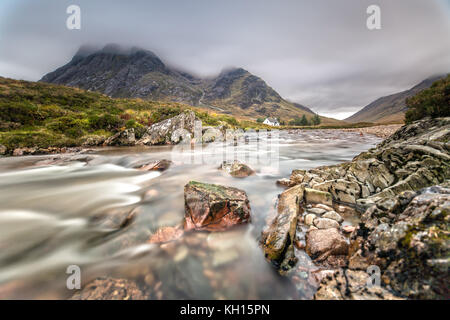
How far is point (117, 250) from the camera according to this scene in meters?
3.92

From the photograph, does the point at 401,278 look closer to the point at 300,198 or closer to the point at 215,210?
the point at 300,198

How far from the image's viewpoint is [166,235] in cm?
436

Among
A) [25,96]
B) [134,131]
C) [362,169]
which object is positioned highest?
[25,96]

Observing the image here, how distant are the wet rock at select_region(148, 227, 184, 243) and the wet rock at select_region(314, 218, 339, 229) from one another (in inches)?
136

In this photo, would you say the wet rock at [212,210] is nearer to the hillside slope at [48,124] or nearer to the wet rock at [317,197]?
the wet rock at [317,197]

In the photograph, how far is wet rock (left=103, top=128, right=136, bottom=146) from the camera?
22.6m

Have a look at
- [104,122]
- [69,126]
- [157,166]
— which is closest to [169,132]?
[104,122]

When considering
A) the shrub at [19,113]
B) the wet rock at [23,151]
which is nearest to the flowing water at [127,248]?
the wet rock at [23,151]

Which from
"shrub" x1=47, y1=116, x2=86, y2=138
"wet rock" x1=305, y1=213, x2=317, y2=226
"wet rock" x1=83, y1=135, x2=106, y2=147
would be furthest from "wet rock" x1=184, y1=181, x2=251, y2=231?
"shrub" x1=47, y1=116, x2=86, y2=138

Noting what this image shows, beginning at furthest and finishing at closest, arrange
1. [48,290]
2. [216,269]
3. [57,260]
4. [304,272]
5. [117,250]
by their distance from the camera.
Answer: [117,250] → [57,260] → [216,269] → [304,272] → [48,290]

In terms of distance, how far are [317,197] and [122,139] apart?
24.8 m

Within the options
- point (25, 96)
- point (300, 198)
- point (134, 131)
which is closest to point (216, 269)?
point (300, 198)

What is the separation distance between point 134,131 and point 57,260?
2379 centimetres

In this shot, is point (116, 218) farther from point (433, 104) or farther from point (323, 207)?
point (433, 104)
